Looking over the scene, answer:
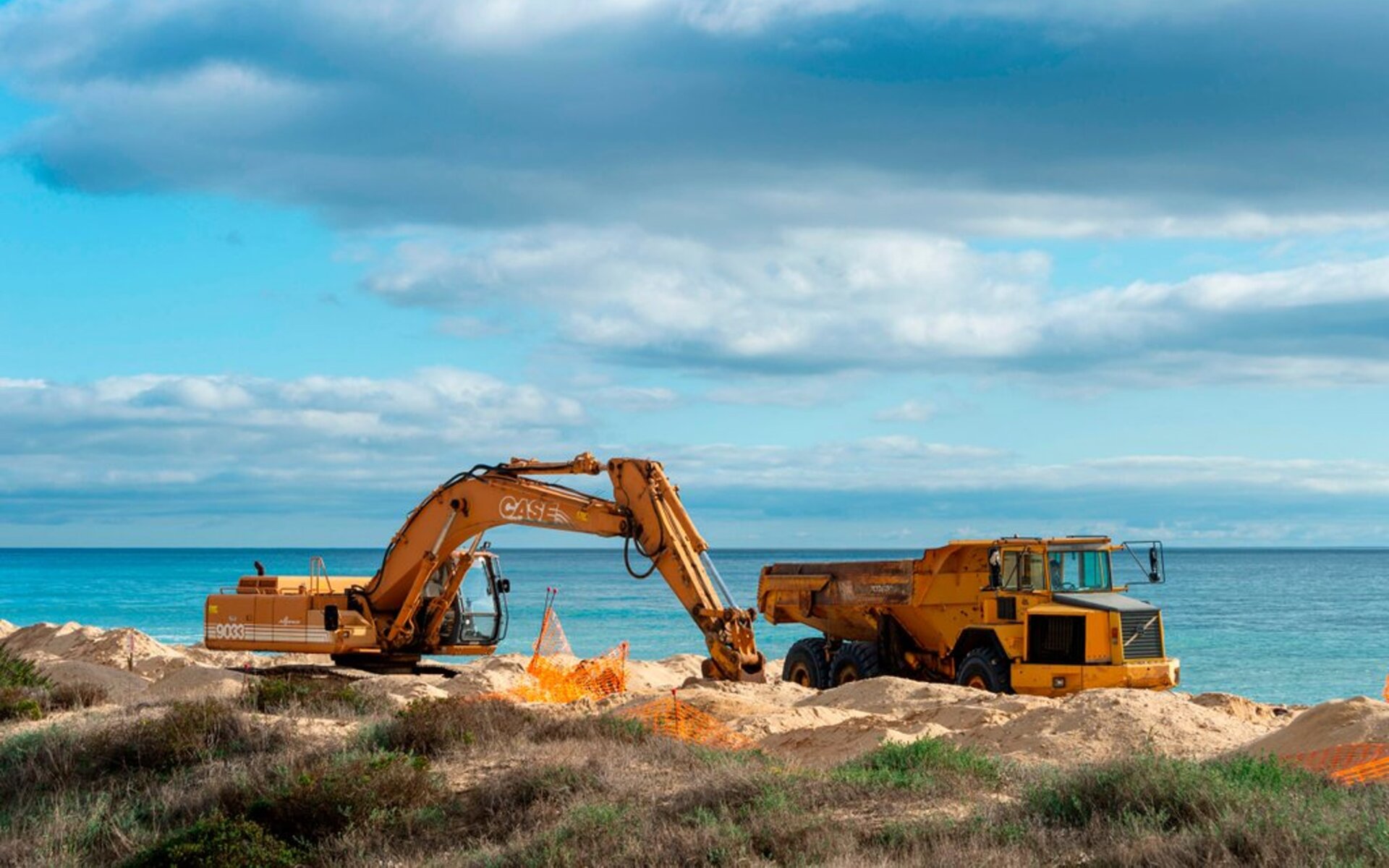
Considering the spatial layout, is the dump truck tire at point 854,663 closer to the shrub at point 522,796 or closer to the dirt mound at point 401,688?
the dirt mound at point 401,688

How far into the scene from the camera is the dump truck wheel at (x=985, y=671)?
21.6 m

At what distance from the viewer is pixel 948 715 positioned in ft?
59.6

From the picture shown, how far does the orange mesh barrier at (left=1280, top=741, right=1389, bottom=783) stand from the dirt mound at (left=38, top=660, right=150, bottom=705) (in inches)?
556

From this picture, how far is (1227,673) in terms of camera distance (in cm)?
4106

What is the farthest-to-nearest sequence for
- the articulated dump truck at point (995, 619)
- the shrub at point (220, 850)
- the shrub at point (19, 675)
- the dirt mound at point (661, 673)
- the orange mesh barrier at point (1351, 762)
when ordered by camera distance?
1. the dirt mound at point (661, 673)
2. the articulated dump truck at point (995, 619)
3. the shrub at point (19, 675)
4. the orange mesh barrier at point (1351, 762)
5. the shrub at point (220, 850)

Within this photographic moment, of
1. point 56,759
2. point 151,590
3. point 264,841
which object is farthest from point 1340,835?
point 151,590

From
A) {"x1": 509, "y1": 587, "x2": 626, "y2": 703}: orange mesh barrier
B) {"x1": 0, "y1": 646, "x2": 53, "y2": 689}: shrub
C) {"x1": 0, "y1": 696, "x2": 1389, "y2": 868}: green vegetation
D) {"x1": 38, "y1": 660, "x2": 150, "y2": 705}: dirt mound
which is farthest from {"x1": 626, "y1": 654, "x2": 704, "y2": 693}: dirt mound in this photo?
{"x1": 0, "y1": 696, "x2": 1389, "y2": 868}: green vegetation

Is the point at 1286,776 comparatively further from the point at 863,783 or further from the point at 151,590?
the point at 151,590

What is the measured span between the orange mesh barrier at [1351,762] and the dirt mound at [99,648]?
22.1 m

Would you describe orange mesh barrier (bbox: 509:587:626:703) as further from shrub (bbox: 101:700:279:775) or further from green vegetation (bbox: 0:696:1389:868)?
green vegetation (bbox: 0:696:1389:868)

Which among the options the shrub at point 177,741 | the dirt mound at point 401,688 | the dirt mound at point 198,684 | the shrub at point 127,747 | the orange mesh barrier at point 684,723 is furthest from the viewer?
the dirt mound at point 198,684

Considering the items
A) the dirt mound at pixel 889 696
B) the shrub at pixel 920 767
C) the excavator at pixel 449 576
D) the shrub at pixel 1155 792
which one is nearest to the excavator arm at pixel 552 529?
the excavator at pixel 449 576

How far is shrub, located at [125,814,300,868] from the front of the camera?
11.4 m

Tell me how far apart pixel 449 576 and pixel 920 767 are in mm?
13958
